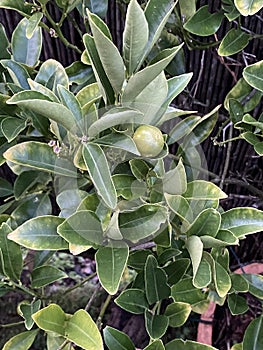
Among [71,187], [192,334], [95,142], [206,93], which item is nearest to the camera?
[95,142]

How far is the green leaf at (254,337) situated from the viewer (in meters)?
0.70

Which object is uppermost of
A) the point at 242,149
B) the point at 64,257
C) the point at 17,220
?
the point at 17,220

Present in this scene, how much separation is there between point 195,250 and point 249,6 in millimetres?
330

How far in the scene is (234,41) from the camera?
2.44ft

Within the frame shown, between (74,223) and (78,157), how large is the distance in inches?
2.9

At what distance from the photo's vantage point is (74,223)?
49cm

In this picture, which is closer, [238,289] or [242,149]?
[238,289]

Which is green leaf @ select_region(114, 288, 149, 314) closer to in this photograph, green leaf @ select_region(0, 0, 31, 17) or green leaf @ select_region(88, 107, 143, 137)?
green leaf @ select_region(88, 107, 143, 137)

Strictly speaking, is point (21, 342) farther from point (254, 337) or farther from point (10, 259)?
point (254, 337)

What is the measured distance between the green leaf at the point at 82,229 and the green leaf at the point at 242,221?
0.18 m

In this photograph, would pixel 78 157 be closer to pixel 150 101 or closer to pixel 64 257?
pixel 150 101

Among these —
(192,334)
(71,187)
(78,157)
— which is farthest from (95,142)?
(192,334)

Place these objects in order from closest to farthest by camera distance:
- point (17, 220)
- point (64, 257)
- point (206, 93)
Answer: point (17, 220), point (206, 93), point (64, 257)

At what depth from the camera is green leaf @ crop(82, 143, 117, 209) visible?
446 millimetres
